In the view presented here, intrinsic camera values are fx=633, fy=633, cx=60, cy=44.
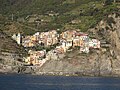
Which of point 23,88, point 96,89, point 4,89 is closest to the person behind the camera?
point 4,89

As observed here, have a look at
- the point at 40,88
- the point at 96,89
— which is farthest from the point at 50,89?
the point at 96,89

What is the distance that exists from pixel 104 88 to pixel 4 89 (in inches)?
1419

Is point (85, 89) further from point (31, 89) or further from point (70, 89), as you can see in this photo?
point (31, 89)

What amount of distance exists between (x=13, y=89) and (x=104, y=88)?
107 feet

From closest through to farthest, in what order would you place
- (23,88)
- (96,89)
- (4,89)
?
(4,89) < (23,88) < (96,89)

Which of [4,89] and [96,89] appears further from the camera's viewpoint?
[96,89]

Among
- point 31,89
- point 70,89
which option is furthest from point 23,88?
point 70,89

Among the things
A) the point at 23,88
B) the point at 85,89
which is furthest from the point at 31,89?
the point at 85,89

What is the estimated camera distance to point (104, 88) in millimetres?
165750

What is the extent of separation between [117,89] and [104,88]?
5605mm

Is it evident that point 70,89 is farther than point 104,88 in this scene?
No

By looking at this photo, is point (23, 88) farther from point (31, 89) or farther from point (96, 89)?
point (96, 89)

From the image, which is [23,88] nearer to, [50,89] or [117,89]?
[50,89]

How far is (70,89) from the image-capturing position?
505ft
